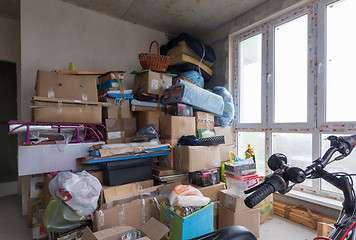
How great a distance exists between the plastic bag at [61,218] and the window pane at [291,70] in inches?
105

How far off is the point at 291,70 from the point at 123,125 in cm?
233

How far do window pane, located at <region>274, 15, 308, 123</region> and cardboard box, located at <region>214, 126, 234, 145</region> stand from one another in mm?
725

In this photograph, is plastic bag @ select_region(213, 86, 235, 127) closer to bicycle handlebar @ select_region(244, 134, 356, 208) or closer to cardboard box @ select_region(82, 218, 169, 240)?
cardboard box @ select_region(82, 218, 169, 240)

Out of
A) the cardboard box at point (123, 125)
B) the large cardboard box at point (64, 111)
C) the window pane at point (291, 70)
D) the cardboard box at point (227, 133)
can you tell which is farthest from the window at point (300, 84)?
the large cardboard box at point (64, 111)

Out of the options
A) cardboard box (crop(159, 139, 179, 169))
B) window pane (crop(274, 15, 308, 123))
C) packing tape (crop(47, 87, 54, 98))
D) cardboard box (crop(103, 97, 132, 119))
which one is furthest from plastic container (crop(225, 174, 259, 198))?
packing tape (crop(47, 87, 54, 98))

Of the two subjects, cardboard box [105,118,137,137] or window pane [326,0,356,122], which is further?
cardboard box [105,118,137,137]

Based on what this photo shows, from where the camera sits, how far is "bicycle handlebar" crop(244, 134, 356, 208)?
0.75m

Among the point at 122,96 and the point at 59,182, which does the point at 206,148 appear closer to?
the point at 122,96

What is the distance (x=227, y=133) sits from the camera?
331 centimetres

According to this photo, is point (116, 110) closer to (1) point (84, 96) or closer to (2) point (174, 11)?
(1) point (84, 96)

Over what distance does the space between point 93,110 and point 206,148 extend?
4.45ft

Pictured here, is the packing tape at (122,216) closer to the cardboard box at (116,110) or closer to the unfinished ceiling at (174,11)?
the cardboard box at (116,110)

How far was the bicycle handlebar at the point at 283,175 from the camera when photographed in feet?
2.46

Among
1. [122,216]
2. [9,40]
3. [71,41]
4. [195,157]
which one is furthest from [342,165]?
[9,40]
